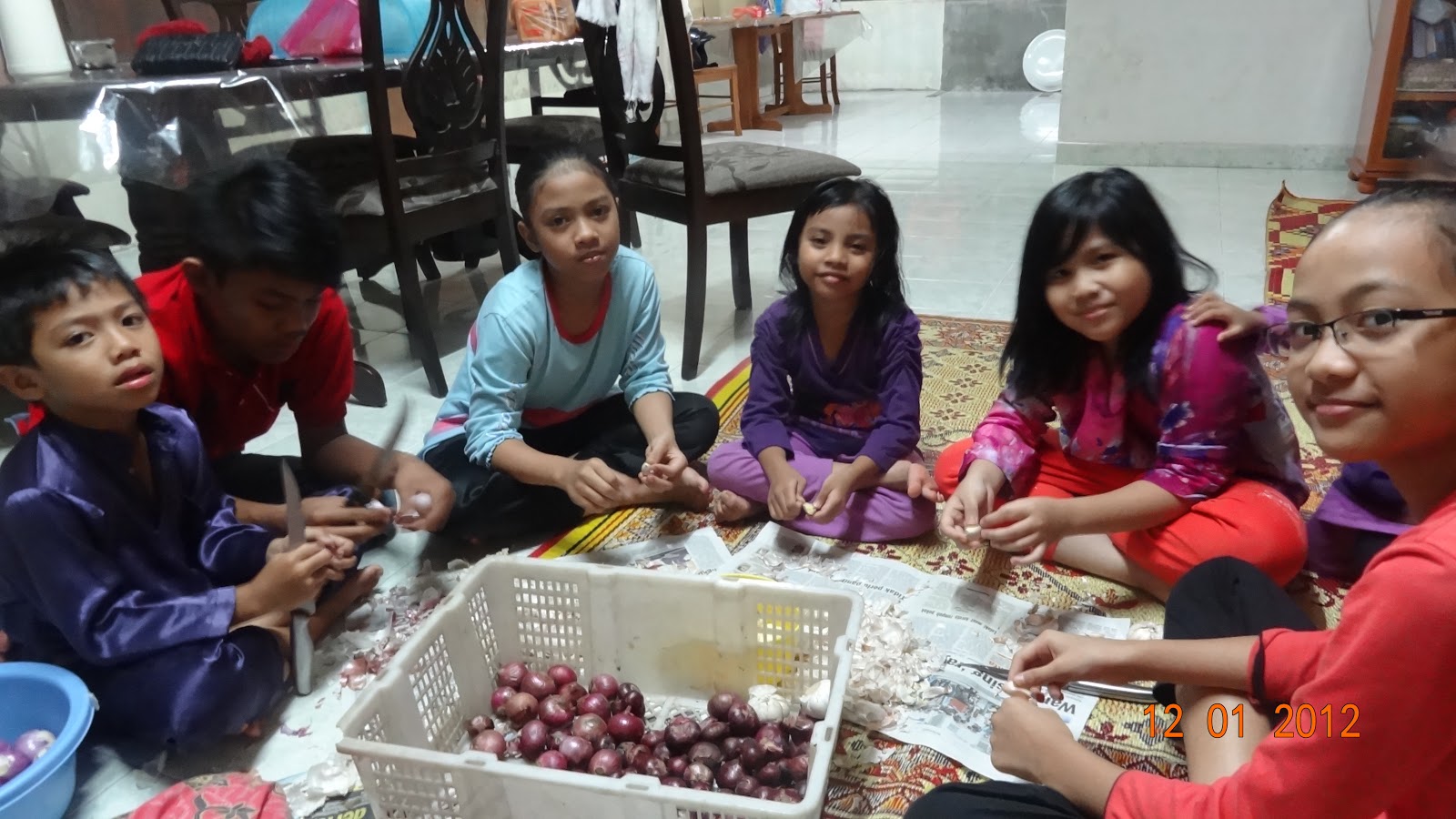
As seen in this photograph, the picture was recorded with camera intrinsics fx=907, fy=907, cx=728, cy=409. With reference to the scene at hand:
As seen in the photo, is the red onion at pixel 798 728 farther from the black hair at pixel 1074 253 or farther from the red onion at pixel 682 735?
the black hair at pixel 1074 253

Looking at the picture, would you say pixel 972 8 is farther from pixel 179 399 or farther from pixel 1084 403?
pixel 179 399

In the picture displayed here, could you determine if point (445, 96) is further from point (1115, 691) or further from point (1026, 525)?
point (1115, 691)

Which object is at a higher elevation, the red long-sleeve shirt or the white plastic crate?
the red long-sleeve shirt

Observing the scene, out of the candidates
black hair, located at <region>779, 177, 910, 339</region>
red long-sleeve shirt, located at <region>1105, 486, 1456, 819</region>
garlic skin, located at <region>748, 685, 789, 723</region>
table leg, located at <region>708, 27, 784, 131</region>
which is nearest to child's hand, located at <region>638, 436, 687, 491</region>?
black hair, located at <region>779, 177, 910, 339</region>

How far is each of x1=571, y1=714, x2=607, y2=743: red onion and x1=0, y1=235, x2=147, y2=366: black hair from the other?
656 millimetres

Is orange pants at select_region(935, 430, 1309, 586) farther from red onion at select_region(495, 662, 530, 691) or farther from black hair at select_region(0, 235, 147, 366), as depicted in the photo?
black hair at select_region(0, 235, 147, 366)

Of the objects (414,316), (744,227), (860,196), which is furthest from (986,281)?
(414,316)

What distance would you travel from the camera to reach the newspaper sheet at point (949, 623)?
0.98m

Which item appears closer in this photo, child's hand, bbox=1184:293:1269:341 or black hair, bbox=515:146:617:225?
child's hand, bbox=1184:293:1269:341

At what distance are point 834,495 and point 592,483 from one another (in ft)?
1.13

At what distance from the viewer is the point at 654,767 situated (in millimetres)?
922

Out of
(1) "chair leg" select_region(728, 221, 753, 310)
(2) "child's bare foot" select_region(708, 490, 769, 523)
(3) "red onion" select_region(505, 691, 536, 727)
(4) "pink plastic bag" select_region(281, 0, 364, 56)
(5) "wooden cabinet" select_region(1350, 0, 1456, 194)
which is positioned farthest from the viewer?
(5) "wooden cabinet" select_region(1350, 0, 1456, 194)

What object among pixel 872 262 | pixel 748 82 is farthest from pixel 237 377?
pixel 748 82

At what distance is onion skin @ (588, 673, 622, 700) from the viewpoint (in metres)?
1.04
